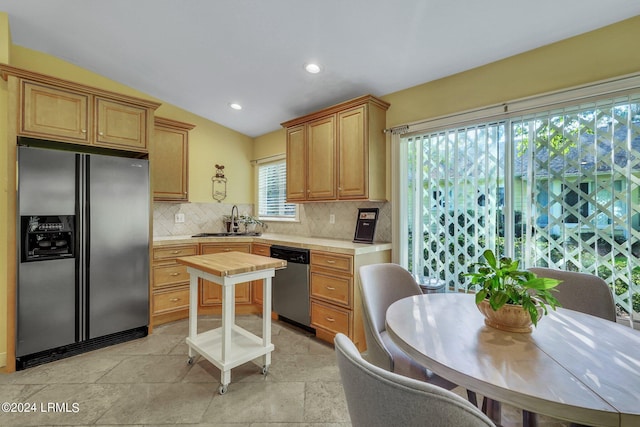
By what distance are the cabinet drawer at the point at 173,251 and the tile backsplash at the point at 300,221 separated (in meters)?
0.57

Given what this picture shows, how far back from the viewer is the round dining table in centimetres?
72

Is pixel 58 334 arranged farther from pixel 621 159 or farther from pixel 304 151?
pixel 621 159

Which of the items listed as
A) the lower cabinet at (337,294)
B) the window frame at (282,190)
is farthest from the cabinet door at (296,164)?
the lower cabinet at (337,294)

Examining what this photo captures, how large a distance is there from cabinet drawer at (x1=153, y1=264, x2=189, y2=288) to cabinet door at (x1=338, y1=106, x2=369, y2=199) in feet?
6.55

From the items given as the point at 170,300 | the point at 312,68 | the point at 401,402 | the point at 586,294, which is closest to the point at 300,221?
the point at 170,300

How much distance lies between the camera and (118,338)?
2715mm

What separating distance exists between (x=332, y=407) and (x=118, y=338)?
7.20 ft

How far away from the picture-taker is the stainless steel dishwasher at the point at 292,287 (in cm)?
291

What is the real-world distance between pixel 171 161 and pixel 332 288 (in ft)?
8.32

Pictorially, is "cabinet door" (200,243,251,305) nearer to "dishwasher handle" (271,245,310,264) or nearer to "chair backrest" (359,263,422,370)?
"dishwasher handle" (271,245,310,264)

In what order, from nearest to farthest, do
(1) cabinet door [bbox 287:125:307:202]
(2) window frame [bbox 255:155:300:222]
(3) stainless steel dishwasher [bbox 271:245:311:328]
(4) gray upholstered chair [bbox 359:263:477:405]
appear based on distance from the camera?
(4) gray upholstered chair [bbox 359:263:477:405] < (3) stainless steel dishwasher [bbox 271:245:311:328] < (1) cabinet door [bbox 287:125:307:202] < (2) window frame [bbox 255:155:300:222]

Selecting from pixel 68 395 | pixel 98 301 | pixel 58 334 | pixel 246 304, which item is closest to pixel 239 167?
pixel 246 304

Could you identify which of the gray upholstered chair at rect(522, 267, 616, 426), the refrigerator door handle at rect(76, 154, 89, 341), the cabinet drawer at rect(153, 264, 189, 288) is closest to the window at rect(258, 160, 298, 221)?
the cabinet drawer at rect(153, 264, 189, 288)

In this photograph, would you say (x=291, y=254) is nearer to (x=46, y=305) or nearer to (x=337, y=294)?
(x=337, y=294)
